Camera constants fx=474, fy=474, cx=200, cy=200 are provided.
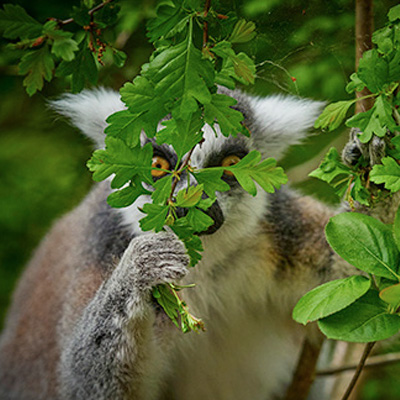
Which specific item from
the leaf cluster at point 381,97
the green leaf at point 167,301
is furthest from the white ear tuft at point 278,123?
the green leaf at point 167,301

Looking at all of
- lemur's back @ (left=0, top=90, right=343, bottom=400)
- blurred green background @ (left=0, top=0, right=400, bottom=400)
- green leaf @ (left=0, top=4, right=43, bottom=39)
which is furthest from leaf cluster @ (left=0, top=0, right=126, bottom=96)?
lemur's back @ (left=0, top=90, right=343, bottom=400)

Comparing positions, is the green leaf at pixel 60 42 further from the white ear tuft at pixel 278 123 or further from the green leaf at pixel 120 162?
the white ear tuft at pixel 278 123

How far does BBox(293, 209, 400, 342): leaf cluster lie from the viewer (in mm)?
845

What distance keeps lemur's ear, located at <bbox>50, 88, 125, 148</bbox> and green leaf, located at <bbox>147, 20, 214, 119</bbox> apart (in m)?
0.64

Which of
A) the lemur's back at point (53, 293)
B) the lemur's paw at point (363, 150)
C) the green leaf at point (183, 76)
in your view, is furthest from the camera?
the lemur's back at point (53, 293)

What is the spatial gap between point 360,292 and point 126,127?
0.51 m

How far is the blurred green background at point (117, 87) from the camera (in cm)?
114

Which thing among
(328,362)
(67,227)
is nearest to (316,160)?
(67,227)

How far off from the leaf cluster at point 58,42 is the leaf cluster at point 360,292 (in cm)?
61

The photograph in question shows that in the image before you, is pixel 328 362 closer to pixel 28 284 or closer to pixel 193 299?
pixel 193 299

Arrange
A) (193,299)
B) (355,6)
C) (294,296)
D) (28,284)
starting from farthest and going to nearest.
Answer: (28,284) < (294,296) < (193,299) < (355,6)

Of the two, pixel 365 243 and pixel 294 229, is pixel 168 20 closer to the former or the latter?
pixel 365 243

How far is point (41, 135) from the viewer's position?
4.41 ft

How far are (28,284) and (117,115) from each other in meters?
1.30
